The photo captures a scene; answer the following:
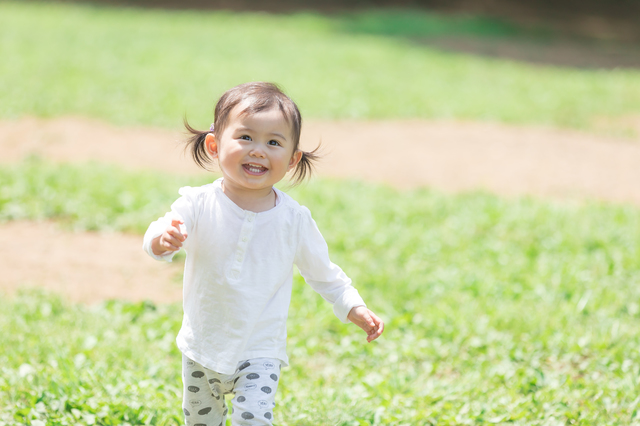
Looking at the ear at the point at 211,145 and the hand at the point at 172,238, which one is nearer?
the hand at the point at 172,238

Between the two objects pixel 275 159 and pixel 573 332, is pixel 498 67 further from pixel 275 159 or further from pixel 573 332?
pixel 275 159

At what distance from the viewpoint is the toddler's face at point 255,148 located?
2.47 meters

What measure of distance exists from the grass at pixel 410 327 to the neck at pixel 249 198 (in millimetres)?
1184

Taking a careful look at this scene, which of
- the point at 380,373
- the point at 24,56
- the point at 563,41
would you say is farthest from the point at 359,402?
the point at 563,41

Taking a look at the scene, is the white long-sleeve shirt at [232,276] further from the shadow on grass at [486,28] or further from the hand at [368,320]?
the shadow on grass at [486,28]

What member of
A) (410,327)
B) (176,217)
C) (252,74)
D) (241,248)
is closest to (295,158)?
(241,248)

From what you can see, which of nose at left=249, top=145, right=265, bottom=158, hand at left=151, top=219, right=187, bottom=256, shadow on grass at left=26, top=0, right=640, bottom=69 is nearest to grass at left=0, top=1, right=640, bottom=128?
shadow on grass at left=26, top=0, right=640, bottom=69

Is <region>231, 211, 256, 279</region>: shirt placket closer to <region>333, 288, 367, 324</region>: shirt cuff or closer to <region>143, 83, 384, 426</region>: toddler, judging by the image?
<region>143, 83, 384, 426</region>: toddler

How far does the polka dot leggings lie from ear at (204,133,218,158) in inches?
30.3

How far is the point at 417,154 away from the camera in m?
9.23

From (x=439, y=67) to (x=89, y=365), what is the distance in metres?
12.9

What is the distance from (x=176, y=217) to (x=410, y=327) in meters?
2.73

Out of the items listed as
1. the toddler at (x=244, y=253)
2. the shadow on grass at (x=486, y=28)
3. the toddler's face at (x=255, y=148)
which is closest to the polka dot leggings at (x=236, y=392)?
the toddler at (x=244, y=253)

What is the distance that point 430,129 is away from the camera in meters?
10.4
